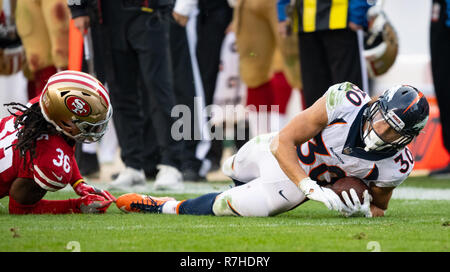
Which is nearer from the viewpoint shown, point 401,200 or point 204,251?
point 204,251

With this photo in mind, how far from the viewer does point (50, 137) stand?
4.73 m

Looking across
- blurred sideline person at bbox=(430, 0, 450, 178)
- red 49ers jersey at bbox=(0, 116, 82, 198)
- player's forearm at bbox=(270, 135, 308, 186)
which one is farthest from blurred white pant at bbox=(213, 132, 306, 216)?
blurred sideline person at bbox=(430, 0, 450, 178)

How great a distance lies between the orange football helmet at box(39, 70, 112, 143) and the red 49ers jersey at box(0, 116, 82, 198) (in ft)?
0.36

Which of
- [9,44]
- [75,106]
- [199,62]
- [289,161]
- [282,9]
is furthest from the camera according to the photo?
[9,44]

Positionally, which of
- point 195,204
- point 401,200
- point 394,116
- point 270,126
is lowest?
point 270,126

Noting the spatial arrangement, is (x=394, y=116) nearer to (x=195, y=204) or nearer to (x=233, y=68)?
(x=195, y=204)

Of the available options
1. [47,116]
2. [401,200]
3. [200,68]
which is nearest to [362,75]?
[401,200]

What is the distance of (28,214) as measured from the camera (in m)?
4.81

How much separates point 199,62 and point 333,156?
3.66 metres

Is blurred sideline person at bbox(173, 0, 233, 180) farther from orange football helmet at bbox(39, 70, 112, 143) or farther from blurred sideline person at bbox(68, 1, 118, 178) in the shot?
orange football helmet at bbox(39, 70, 112, 143)

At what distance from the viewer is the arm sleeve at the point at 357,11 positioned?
6574 millimetres

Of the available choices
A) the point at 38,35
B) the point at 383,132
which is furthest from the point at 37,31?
the point at 383,132

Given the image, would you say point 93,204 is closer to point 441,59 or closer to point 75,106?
point 75,106
